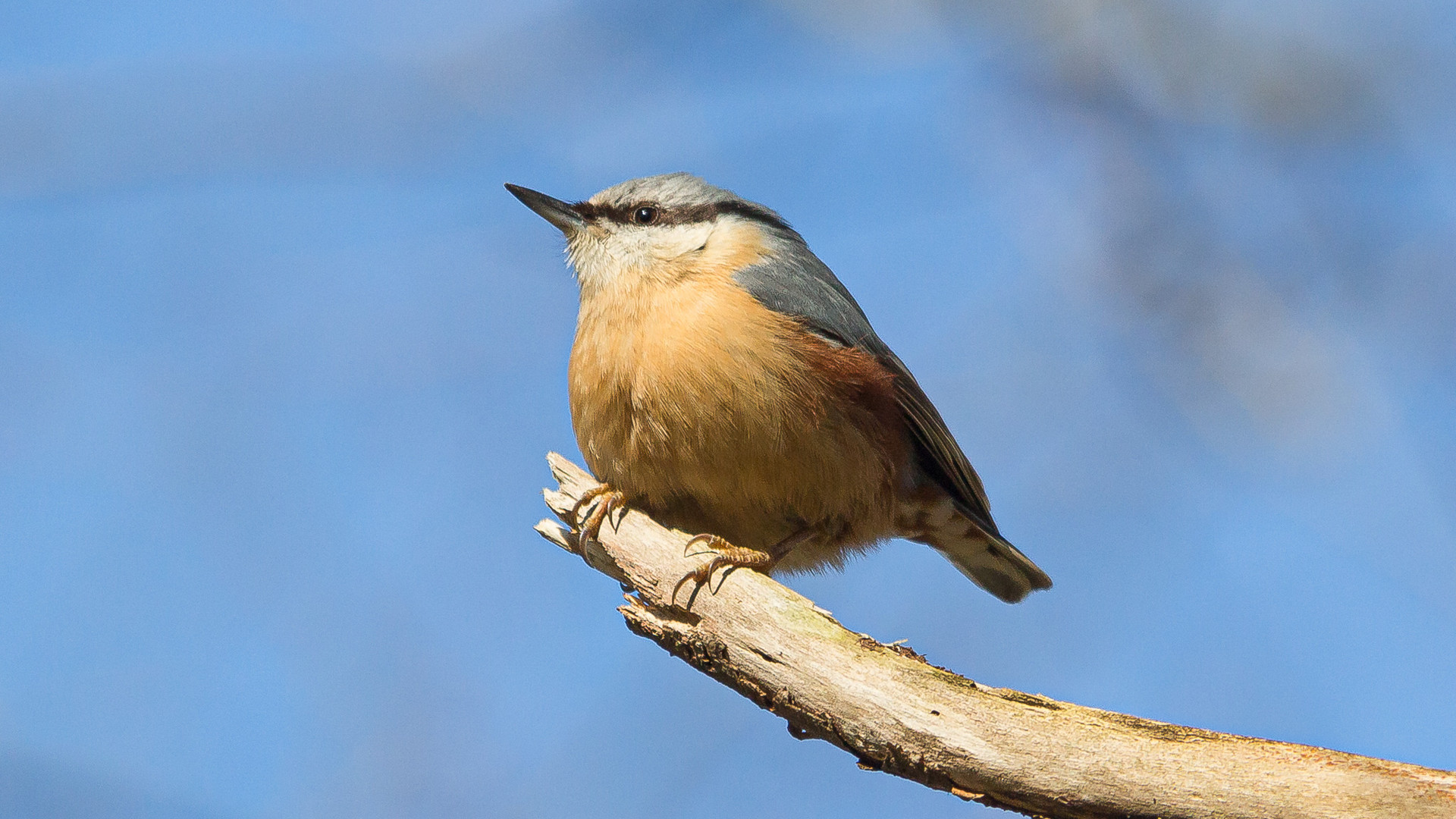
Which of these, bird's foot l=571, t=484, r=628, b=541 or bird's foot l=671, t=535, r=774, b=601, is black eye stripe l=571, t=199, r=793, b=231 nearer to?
bird's foot l=571, t=484, r=628, b=541

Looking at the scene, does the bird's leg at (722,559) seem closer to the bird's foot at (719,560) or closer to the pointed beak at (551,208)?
the bird's foot at (719,560)

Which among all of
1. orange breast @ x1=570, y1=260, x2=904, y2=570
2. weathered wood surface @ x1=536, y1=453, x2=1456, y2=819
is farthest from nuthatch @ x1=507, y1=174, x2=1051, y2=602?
weathered wood surface @ x1=536, y1=453, x2=1456, y2=819

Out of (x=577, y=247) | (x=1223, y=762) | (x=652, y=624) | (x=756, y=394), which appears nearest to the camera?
(x=1223, y=762)

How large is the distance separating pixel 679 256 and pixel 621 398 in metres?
0.73

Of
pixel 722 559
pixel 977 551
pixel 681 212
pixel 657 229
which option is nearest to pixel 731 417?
pixel 722 559

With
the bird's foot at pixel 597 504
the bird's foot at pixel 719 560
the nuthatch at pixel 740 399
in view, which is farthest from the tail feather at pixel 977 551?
the bird's foot at pixel 597 504

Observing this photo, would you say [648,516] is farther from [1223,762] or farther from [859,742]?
[1223,762]

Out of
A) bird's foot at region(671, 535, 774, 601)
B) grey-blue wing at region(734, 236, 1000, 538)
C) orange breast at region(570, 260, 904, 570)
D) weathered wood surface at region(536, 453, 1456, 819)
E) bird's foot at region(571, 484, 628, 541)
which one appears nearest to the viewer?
weathered wood surface at region(536, 453, 1456, 819)

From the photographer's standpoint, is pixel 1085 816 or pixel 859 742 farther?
pixel 859 742

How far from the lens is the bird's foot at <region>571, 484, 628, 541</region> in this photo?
3965mm

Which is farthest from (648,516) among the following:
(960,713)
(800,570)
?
(960,713)

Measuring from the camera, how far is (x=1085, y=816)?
2848 millimetres

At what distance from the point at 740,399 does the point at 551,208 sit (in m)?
1.41

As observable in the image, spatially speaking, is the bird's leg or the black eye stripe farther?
the black eye stripe
